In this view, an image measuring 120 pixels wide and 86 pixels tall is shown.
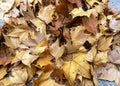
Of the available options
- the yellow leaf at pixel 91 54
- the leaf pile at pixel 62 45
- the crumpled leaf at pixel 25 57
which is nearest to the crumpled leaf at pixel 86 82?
the leaf pile at pixel 62 45

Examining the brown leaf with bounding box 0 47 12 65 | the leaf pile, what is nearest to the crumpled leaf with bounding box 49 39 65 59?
the leaf pile

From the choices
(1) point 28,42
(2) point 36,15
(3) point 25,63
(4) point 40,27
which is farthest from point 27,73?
(2) point 36,15

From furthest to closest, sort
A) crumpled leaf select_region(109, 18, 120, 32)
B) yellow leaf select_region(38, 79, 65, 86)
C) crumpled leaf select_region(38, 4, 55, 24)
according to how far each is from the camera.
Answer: crumpled leaf select_region(38, 4, 55, 24) < crumpled leaf select_region(109, 18, 120, 32) < yellow leaf select_region(38, 79, 65, 86)

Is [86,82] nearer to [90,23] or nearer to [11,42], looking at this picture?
[90,23]

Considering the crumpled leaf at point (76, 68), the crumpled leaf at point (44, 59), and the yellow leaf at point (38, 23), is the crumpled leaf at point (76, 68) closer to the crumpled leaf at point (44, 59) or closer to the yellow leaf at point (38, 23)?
the crumpled leaf at point (44, 59)

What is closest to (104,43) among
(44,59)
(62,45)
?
(62,45)

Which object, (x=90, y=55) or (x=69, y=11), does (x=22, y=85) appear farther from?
(x=69, y=11)

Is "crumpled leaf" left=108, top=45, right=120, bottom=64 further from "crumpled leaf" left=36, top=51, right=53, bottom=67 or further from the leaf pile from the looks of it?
"crumpled leaf" left=36, top=51, right=53, bottom=67
